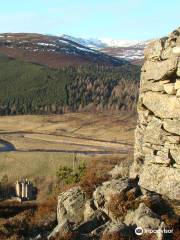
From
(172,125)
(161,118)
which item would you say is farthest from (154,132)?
(172,125)

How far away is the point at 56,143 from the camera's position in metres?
143

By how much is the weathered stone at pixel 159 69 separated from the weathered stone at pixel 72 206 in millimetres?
7516

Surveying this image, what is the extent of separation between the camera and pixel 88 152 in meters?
126

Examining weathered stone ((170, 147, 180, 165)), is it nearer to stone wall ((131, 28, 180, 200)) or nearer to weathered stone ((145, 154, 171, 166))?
stone wall ((131, 28, 180, 200))

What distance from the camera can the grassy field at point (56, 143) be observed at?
317 feet

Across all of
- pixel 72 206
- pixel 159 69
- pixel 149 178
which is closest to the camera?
pixel 149 178

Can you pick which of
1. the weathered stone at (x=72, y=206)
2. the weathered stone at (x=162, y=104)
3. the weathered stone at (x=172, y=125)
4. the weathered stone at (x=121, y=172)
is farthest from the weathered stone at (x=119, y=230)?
the weathered stone at (x=121, y=172)

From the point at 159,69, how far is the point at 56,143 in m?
115

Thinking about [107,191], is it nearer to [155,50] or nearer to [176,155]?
[176,155]

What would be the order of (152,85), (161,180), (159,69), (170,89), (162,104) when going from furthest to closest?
(152,85) < (159,69) < (162,104) < (170,89) < (161,180)

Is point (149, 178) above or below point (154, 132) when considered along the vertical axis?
below

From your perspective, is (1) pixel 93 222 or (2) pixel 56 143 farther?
(2) pixel 56 143

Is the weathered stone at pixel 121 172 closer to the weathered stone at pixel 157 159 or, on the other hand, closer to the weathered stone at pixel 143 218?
the weathered stone at pixel 157 159

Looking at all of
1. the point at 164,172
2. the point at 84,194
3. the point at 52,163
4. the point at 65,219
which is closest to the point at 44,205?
the point at 84,194
